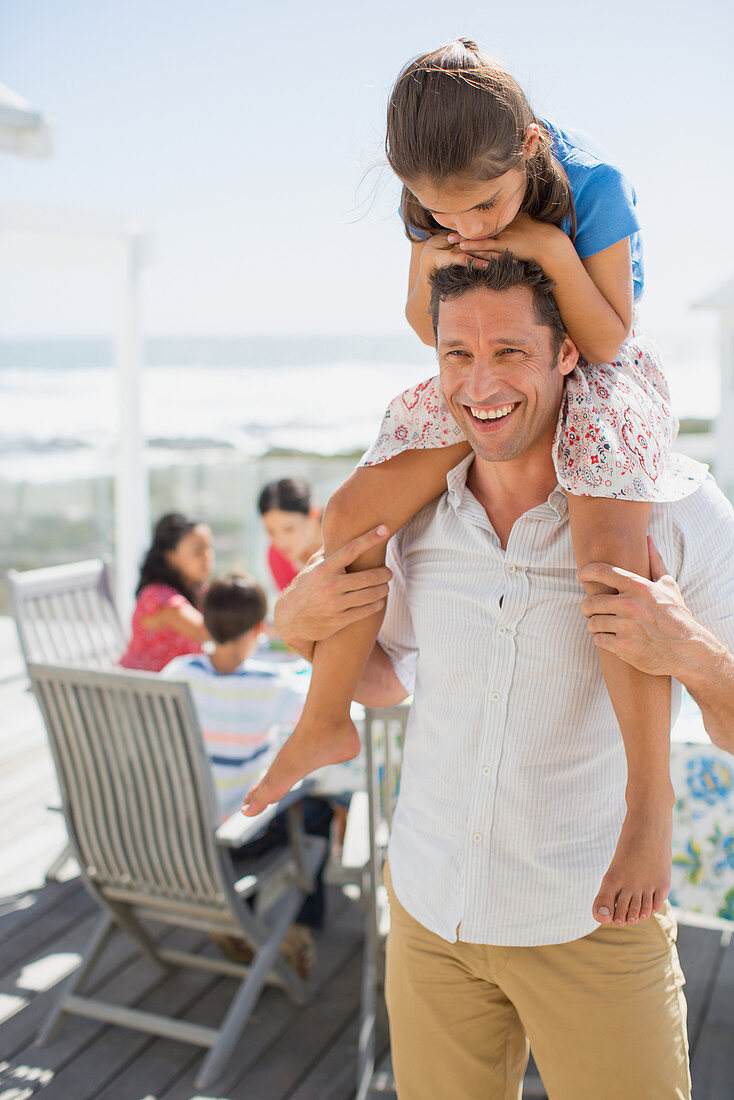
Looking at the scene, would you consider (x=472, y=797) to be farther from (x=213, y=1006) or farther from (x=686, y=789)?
(x=213, y=1006)

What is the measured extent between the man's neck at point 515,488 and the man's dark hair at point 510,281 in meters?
0.18

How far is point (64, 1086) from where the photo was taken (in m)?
2.46

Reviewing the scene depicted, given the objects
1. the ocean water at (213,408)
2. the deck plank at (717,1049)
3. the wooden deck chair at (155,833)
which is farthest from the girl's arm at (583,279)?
the ocean water at (213,408)

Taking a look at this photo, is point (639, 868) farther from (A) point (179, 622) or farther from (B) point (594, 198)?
(A) point (179, 622)

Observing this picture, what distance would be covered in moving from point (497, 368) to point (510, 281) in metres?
0.12

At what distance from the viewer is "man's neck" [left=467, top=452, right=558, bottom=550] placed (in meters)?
1.43

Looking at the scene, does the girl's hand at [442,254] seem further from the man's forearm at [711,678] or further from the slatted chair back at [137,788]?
the slatted chair back at [137,788]

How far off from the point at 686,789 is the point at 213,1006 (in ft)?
5.06

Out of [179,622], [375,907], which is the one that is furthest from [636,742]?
[179,622]

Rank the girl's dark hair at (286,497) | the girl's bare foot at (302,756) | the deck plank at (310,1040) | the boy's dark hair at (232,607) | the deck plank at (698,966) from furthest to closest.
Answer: the girl's dark hair at (286,497), the boy's dark hair at (232,607), the deck plank at (698,966), the deck plank at (310,1040), the girl's bare foot at (302,756)

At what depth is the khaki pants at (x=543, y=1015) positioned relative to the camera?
1252mm

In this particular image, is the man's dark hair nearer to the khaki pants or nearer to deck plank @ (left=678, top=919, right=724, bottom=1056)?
the khaki pants

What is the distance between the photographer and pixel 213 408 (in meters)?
13.2

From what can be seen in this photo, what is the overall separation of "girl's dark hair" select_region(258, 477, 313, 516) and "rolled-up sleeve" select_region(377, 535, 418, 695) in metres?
2.41
